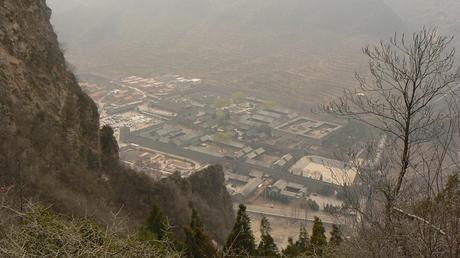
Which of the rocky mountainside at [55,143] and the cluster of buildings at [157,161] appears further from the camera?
the cluster of buildings at [157,161]

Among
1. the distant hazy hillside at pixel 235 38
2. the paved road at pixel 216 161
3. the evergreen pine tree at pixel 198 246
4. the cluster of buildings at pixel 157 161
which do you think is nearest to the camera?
the evergreen pine tree at pixel 198 246

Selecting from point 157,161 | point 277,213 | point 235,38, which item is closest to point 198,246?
point 277,213

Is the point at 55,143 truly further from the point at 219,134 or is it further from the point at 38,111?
the point at 219,134

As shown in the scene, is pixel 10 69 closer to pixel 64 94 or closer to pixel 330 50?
pixel 64 94

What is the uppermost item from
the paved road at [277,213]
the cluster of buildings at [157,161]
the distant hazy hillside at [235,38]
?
the distant hazy hillside at [235,38]

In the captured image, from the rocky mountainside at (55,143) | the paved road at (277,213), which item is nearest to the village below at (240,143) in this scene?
the paved road at (277,213)

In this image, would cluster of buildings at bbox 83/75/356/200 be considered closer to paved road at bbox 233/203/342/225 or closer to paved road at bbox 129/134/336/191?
paved road at bbox 129/134/336/191

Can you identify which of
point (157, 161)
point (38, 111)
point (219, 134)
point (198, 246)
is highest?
point (38, 111)

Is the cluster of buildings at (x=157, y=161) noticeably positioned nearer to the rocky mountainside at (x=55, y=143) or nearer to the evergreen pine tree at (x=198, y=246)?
the rocky mountainside at (x=55, y=143)
